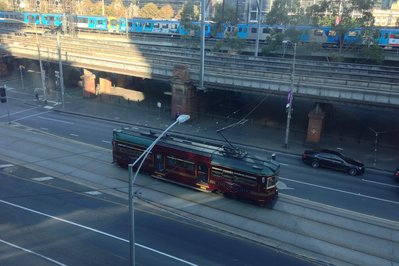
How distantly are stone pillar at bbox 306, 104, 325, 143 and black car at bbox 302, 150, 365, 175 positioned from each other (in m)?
5.16

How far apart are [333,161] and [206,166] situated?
37.9 ft

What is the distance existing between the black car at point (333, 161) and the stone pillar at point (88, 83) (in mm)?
31822

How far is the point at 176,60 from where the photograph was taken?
45.5 metres

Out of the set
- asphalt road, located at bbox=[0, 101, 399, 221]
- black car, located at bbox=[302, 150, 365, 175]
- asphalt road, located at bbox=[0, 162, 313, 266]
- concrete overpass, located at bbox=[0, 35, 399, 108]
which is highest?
concrete overpass, located at bbox=[0, 35, 399, 108]

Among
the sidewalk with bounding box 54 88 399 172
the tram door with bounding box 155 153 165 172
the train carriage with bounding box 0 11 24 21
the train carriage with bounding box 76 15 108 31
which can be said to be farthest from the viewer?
the train carriage with bounding box 0 11 24 21

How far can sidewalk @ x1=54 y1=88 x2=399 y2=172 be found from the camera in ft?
102

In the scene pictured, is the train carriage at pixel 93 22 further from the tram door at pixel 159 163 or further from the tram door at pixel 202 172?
the tram door at pixel 202 172

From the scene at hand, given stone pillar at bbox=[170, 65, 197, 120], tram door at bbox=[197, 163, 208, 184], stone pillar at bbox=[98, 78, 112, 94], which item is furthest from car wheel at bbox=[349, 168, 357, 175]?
stone pillar at bbox=[98, 78, 112, 94]

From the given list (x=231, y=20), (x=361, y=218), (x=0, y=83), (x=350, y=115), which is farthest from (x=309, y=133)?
(x=0, y=83)

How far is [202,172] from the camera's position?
21891 millimetres

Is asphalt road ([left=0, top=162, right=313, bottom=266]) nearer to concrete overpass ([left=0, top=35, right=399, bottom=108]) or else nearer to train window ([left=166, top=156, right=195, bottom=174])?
train window ([left=166, top=156, right=195, bottom=174])

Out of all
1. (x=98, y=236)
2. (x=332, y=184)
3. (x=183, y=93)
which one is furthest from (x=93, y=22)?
(x=98, y=236)

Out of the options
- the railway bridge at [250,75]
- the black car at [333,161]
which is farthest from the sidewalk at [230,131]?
the black car at [333,161]

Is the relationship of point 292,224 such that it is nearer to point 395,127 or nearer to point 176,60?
point 395,127
